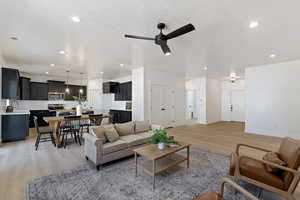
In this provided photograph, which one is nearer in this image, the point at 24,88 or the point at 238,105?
the point at 24,88

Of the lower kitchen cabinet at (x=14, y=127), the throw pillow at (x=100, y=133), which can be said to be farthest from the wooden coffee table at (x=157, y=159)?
the lower kitchen cabinet at (x=14, y=127)

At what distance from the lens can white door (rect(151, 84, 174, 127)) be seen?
630 centimetres

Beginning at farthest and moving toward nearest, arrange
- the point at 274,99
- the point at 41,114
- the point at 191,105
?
the point at 191,105, the point at 41,114, the point at 274,99

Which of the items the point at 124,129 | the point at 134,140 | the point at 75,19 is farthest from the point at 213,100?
the point at 75,19

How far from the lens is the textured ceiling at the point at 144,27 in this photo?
212 centimetres

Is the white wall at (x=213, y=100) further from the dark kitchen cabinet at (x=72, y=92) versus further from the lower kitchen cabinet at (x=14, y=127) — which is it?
the lower kitchen cabinet at (x=14, y=127)

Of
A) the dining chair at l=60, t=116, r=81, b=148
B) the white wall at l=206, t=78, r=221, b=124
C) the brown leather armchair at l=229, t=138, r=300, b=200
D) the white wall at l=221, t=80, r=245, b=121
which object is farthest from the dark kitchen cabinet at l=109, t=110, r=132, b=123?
→ the white wall at l=221, t=80, r=245, b=121

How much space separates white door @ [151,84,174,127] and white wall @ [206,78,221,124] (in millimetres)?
2721

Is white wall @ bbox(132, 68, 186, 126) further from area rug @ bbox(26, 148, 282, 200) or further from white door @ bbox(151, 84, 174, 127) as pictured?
area rug @ bbox(26, 148, 282, 200)

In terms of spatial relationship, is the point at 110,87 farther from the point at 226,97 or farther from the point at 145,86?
the point at 226,97

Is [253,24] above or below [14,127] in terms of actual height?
above

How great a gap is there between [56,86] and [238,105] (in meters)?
Answer: 11.0

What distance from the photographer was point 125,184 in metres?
2.26

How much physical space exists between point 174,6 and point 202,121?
731 centimetres
